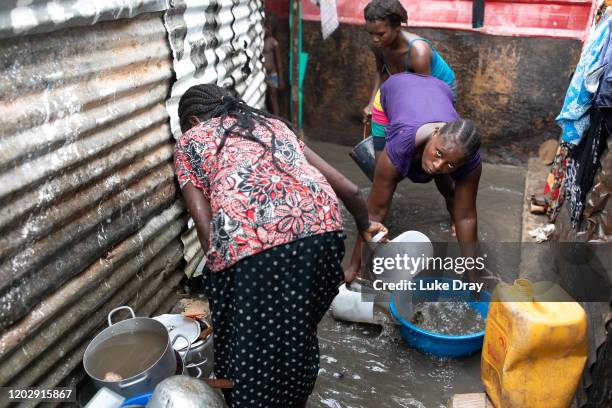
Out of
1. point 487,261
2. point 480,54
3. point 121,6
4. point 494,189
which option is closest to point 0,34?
point 121,6

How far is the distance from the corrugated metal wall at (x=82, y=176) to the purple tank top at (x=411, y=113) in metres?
1.40

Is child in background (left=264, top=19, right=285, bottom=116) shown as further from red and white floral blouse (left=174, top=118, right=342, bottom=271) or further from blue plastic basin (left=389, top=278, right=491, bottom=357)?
red and white floral blouse (left=174, top=118, right=342, bottom=271)

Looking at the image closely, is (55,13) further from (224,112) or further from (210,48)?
(210,48)

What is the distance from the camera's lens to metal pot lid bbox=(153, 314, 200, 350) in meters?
2.55

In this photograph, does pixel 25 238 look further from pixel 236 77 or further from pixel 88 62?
pixel 236 77

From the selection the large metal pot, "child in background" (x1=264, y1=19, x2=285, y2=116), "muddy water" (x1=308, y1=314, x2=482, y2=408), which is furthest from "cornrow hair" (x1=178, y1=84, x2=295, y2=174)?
"child in background" (x1=264, y1=19, x2=285, y2=116)

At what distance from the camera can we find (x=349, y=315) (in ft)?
10.5

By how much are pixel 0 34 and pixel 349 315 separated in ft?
7.87

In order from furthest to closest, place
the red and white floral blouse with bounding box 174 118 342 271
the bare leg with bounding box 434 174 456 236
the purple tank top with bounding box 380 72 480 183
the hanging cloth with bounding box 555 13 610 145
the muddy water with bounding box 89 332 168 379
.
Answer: the bare leg with bounding box 434 174 456 236 < the purple tank top with bounding box 380 72 480 183 < the hanging cloth with bounding box 555 13 610 145 < the muddy water with bounding box 89 332 168 379 < the red and white floral blouse with bounding box 174 118 342 271

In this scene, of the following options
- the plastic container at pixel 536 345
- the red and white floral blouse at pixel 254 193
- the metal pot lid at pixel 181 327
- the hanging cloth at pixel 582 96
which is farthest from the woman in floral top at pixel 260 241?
the hanging cloth at pixel 582 96

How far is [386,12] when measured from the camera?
3902 millimetres

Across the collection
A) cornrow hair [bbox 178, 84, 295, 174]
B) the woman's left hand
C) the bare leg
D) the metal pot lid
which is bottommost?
the metal pot lid

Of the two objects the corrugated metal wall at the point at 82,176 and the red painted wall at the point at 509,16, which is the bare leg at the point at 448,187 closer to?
the corrugated metal wall at the point at 82,176

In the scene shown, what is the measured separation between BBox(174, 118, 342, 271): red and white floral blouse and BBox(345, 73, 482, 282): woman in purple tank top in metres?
1.02
